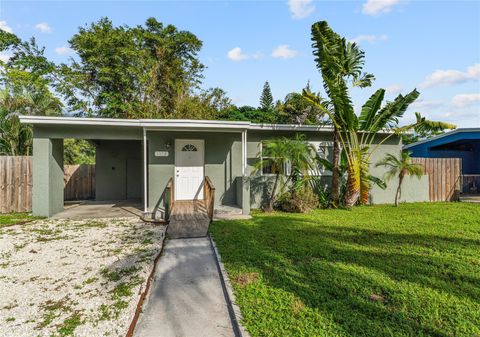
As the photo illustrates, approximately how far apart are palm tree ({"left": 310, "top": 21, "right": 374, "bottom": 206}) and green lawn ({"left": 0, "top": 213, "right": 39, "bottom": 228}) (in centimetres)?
1016

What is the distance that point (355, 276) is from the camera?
3.79m

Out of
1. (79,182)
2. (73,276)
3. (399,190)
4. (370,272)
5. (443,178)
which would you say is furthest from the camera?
(79,182)

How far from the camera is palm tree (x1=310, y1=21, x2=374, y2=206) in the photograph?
8344mm

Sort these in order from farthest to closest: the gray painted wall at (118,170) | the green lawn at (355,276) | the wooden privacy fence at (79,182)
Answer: the wooden privacy fence at (79,182) → the gray painted wall at (118,170) → the green lawn at (355,276)

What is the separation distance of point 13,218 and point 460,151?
2189 cm

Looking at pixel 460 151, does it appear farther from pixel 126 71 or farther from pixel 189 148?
pixel 126 71

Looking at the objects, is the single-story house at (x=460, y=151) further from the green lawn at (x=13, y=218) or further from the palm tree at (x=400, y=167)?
the green lawn at (x=13, y=218)

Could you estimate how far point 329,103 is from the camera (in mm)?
8930

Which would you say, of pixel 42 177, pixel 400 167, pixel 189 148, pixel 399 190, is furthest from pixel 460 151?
pixel 42 177

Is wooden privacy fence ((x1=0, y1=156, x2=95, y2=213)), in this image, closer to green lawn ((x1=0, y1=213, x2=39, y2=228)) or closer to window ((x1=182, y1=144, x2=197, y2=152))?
green lawn ((x1=0, y1=213, x2=39, y2=228))

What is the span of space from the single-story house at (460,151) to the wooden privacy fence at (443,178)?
2517 millimetres

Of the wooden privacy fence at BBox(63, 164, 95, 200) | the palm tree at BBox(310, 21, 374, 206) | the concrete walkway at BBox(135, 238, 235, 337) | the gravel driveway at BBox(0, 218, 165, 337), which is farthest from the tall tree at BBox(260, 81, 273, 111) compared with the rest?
Result: the concrete walkway at BBox(135, 238, 235, 337)

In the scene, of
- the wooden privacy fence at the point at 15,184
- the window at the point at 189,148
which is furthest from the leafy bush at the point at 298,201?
the wooden privacy fence at the point at 15,184

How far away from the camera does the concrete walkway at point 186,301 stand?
272 centimetres
